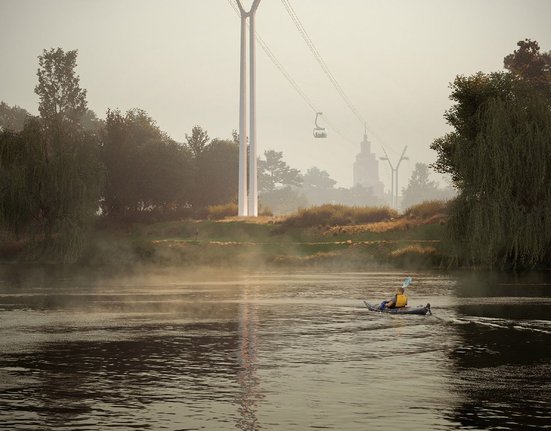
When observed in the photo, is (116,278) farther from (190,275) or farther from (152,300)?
(152,300)

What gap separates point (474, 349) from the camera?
96.5 feet

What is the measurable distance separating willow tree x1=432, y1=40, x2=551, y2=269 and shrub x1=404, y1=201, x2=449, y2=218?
2865cm

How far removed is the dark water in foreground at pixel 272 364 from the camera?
64.5 feet

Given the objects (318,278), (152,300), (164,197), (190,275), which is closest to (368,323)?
(152,300)

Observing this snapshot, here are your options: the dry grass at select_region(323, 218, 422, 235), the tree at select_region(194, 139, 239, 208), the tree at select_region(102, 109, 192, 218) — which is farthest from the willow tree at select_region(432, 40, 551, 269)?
the tree at select_region(194, 139, 239, 208)

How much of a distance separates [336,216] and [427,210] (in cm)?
960

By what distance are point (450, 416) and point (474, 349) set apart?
397 inches

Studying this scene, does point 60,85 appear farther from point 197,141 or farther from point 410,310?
point 410,310

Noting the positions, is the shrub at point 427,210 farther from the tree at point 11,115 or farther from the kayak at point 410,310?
the tree at point 11,115

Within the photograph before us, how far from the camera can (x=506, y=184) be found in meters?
60.1

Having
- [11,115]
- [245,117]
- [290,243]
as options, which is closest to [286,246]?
[290,243]

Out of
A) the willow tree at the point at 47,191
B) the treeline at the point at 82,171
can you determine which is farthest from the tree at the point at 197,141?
the willow tree at the point at 47,191

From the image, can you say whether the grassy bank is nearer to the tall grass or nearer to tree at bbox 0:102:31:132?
the tall grass

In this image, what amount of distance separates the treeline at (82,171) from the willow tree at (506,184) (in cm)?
2823
